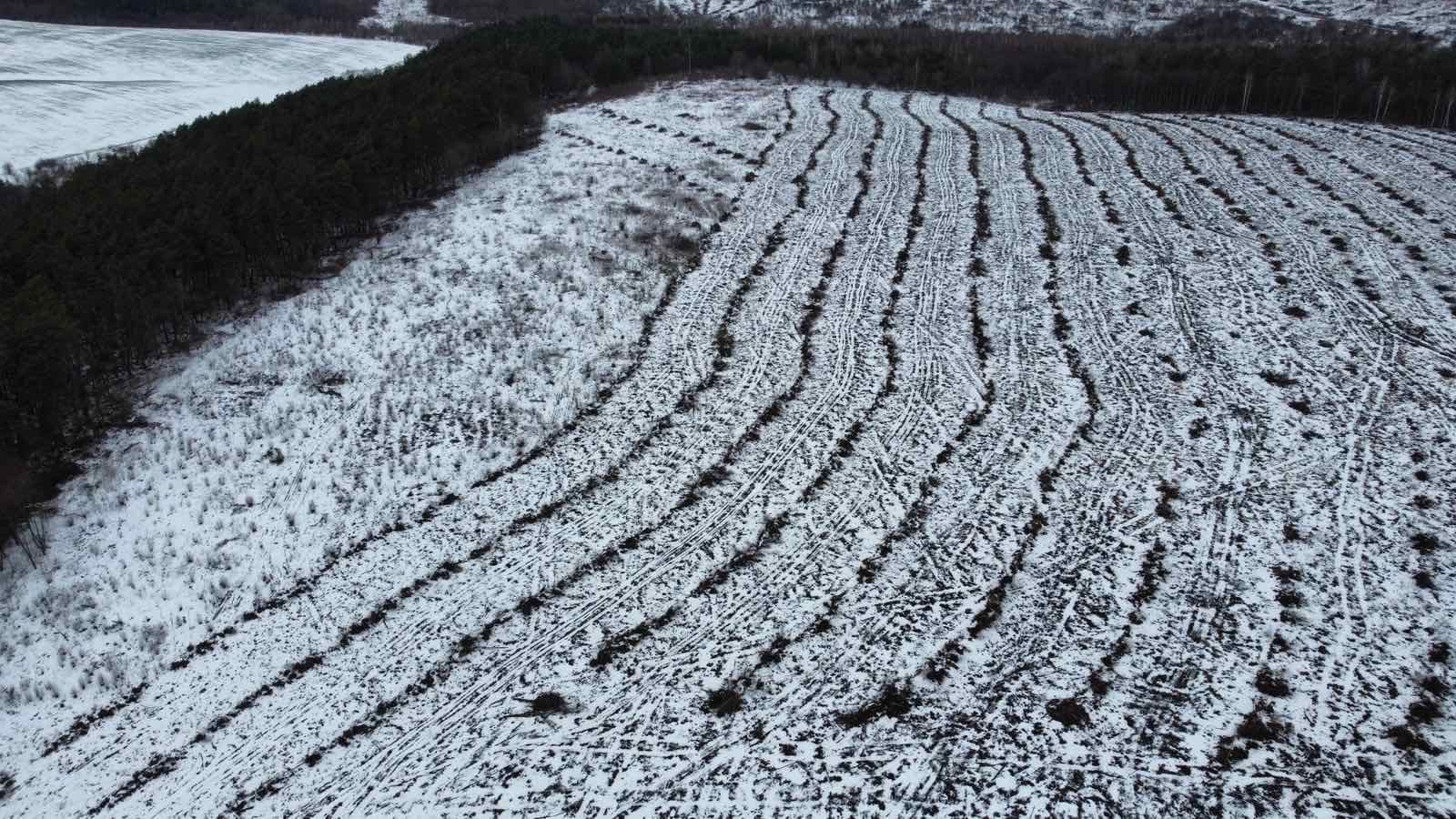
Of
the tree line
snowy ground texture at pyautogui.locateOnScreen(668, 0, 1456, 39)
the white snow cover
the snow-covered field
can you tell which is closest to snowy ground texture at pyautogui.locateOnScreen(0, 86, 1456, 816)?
the tree line

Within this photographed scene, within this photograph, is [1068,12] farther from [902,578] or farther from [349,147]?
[902,578]

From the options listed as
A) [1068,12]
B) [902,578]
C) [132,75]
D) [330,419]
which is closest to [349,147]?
[330,419]

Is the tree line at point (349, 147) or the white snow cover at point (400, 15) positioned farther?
the white snow cover at point (400, 15)

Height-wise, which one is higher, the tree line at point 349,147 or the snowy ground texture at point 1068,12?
the snowy ground texture at point 1068,12

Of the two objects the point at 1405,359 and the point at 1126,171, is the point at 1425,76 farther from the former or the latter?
the point at 1405,359

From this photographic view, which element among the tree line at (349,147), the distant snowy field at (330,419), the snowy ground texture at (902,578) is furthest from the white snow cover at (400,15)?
the snowy ground texture at (902,578)

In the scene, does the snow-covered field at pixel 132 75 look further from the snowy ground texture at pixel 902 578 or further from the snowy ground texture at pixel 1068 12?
the snowy ground texture at pixel 1068 12

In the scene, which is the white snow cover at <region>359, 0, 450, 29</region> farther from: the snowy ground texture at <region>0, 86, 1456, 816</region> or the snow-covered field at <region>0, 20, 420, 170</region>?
the snowy ground texture at <region>0, 86, 1456, 816</region>
